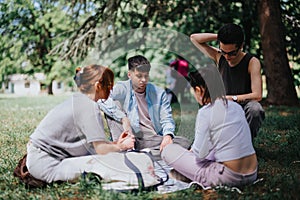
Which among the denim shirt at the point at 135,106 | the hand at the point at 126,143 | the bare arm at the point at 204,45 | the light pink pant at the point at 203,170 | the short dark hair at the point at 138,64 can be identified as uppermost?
Answer: the bare arm at the point at 204,45

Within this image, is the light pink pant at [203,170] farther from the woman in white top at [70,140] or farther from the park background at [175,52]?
the woman in white top at [70,140]

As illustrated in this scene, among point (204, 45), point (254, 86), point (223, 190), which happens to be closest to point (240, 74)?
point (254, 86)

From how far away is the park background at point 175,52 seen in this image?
3.46m

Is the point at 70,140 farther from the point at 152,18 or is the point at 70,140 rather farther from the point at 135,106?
the point at 152,18

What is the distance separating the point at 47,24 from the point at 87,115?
76.0 ft

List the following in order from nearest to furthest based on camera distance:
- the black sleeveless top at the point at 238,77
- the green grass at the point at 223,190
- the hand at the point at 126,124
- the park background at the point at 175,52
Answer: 1. the green grass at the point at 223,190
2. the park background at the point at 175,52
3. the black sleeveless top at the point at 238,77
4. the hand at the point at 126,124

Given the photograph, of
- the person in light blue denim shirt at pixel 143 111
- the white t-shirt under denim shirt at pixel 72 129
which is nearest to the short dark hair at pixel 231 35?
the person in light blue denim shirt at pixel 143 111

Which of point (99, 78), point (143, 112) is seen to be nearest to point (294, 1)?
point (143, 112)

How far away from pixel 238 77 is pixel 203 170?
1.15 metres

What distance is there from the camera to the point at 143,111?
4.40 meters

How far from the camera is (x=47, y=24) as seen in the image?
83.1 feet

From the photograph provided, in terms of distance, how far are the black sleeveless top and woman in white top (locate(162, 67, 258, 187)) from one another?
848 mm

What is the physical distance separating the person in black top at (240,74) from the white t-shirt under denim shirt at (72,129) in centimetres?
126

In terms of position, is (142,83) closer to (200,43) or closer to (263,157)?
(200,43)
